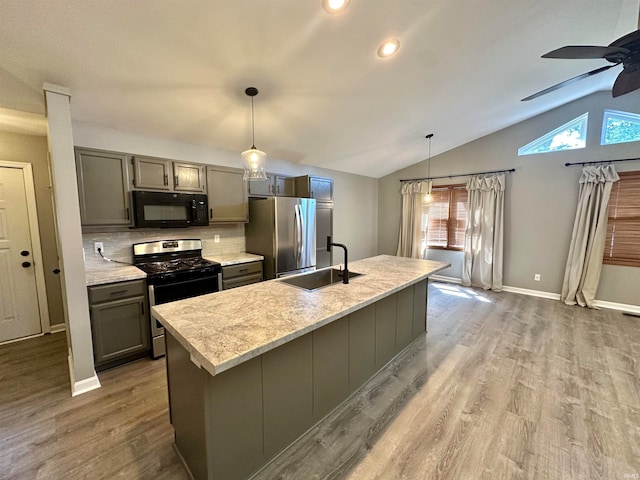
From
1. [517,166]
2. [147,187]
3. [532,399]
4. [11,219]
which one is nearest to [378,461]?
[532,399]

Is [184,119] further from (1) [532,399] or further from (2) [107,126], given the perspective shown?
(1) [532,399]

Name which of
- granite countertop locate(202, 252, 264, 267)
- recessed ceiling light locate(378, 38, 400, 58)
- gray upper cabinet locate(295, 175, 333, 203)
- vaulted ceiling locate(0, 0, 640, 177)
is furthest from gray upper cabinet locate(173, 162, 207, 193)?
recessed ceiling light locate(378, 38, 400, 58)

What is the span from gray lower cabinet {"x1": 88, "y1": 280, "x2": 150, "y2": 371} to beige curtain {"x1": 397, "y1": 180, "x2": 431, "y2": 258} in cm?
513

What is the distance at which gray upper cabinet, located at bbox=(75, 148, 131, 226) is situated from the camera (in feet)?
8.09

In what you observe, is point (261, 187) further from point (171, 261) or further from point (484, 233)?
point (484, 233)

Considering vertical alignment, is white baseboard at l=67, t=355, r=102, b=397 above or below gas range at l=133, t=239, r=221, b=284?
below

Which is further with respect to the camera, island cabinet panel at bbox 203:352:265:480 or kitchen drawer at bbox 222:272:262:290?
kitchen drawer at bbox 222:272:262:290

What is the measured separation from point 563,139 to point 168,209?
6185 mm

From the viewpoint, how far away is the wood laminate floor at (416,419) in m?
1.53

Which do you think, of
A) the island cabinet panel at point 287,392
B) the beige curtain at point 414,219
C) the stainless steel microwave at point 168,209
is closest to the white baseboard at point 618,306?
the beige curtain at point 414,219

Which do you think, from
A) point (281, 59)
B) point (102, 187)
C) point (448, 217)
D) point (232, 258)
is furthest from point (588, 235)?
point (102, 187)

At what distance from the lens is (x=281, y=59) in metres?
2.14

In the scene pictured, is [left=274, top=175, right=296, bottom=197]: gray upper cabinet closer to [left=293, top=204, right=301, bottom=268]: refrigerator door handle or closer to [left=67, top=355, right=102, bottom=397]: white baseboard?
[left=293, top=204, right=301, bottom=268]: refrigerator door handle

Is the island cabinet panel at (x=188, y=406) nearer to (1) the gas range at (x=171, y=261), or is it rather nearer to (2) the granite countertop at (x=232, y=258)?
(1) the gas range at (x=171, y=261)
